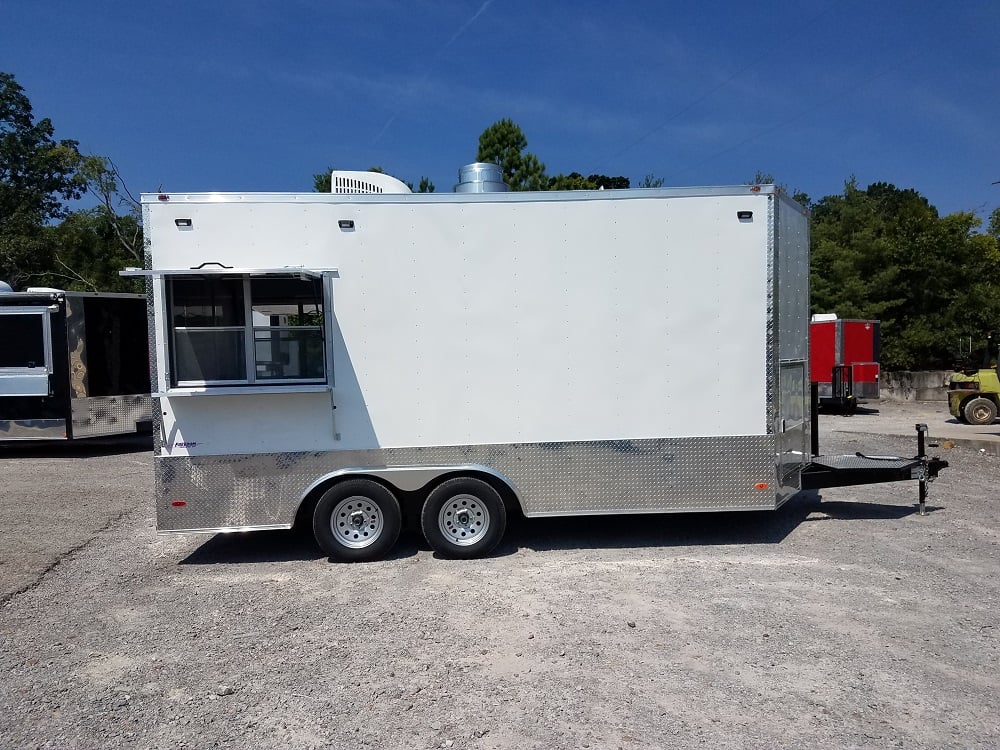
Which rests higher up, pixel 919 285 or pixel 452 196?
pixel 919 285

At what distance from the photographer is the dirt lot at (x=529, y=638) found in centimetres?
340

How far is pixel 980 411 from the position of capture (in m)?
14.2

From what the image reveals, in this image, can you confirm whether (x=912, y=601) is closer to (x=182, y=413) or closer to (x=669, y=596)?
(x=669, y=596)

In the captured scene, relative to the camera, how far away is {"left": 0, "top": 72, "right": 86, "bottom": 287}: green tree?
2292cm

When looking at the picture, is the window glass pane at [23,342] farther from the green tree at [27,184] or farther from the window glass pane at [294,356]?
the green tree at [27,184]

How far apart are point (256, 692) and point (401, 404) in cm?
250

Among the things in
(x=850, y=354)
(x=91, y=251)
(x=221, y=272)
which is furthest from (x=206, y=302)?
(x=91, y=251)

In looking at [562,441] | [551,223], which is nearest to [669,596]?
[562,441]

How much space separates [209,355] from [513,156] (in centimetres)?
1560

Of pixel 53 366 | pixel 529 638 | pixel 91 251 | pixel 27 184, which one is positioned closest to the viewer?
pixel 529 638

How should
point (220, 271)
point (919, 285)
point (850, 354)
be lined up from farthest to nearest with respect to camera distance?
point (919, 285) < point (850, 354) < point (220, 271)

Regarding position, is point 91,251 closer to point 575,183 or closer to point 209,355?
point 575,183

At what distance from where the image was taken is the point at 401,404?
18.9 feet

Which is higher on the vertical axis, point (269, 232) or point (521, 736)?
point (269, 232)
